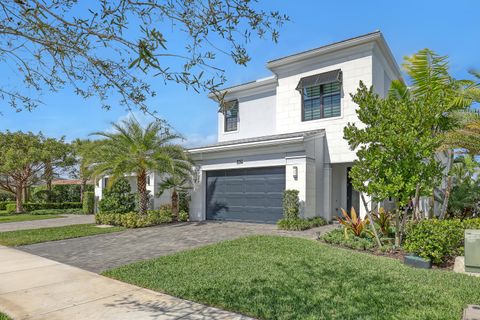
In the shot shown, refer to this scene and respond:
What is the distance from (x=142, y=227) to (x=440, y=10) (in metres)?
13.8

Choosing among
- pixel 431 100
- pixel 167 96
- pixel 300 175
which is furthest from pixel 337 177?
pixel 167 96

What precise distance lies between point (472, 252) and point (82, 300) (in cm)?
783

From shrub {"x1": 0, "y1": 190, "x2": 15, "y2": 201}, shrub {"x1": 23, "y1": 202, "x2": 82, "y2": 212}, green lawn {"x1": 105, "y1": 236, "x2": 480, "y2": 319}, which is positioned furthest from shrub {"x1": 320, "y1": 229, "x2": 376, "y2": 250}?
shrub {"x1": 0, "y1": 190, "x2": 15, "y2": 201}

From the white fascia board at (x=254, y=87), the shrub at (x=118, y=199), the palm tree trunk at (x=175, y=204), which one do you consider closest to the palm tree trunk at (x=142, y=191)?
the shrub at (x=118, y=199)

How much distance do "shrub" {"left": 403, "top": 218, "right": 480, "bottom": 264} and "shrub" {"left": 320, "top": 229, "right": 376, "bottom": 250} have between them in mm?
1457

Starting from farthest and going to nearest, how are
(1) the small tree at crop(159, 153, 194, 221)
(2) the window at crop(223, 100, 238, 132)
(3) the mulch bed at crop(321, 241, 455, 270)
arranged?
1. (2) the window at crop(223, 100, 238, 132)
2. (1) the small tree at crop(159, 153, 194, 221)
3. (3) the mulch bed at crop(321, 241, 455, 270)

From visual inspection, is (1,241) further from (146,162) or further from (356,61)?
(356,61)

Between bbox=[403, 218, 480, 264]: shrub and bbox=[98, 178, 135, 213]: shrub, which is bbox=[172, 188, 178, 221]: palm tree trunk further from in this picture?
bbox=[403, 218, 480, 264]: shrub

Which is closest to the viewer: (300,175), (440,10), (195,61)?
(195,61)

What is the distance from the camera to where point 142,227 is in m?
15.5

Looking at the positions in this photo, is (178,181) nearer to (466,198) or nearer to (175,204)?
(175,204)

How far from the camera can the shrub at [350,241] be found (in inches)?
380

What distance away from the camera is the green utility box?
7.14 m

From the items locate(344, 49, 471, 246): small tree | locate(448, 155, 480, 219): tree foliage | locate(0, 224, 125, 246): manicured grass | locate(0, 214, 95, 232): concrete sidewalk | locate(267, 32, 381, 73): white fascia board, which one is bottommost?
Answer: locate(0, 214, 95, 232): concrete sidewalk
